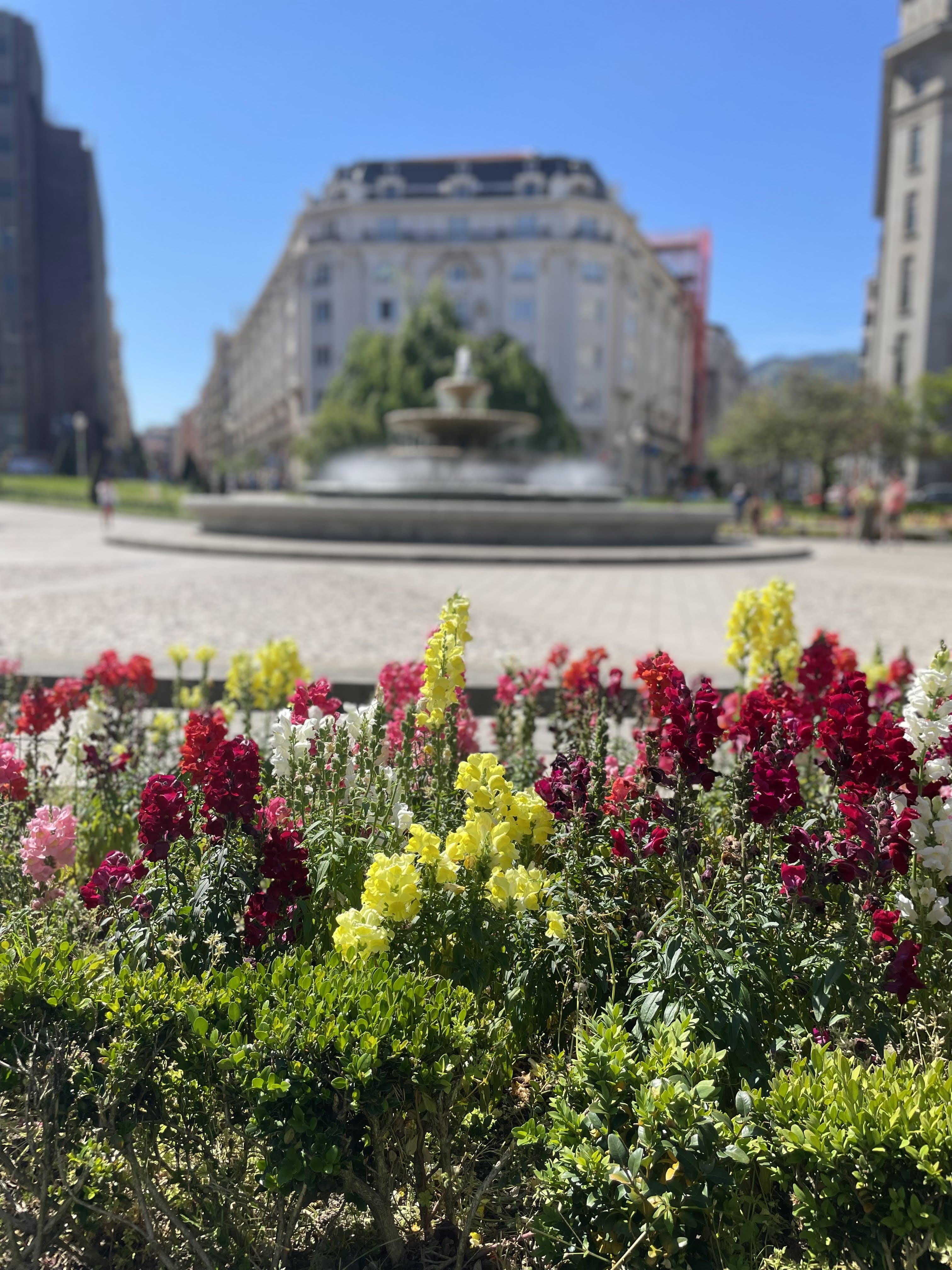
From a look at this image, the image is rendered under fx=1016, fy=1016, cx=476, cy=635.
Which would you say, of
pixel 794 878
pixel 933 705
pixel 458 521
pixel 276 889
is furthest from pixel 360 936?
pixel 458 521

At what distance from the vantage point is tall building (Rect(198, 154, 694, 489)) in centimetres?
6275

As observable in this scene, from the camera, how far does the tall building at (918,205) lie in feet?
159

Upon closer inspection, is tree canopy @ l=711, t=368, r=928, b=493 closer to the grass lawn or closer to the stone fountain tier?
the stone fountain tier

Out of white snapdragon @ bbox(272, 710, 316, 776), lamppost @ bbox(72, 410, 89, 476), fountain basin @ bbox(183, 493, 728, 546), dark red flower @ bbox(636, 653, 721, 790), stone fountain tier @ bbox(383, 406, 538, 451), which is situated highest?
lamppost @ bbox(72, 410, 89, 476)

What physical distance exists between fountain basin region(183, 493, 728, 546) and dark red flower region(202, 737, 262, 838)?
15.7 metres

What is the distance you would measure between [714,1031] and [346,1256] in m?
0.86

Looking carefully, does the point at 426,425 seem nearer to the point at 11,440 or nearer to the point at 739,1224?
the point at 739,1224

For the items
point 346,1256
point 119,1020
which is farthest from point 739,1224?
point 119,1020

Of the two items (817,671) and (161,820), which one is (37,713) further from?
(817,671)

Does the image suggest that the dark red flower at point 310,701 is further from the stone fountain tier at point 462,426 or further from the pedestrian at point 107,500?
the pedestrian at point 107,500

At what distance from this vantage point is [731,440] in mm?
49500

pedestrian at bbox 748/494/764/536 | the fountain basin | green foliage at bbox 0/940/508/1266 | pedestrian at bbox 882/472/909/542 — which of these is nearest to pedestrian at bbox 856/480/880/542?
pedestrian at bbox 882/472/909/542

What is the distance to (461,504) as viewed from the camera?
19891mm

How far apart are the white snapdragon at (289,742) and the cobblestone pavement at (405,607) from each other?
186cm
